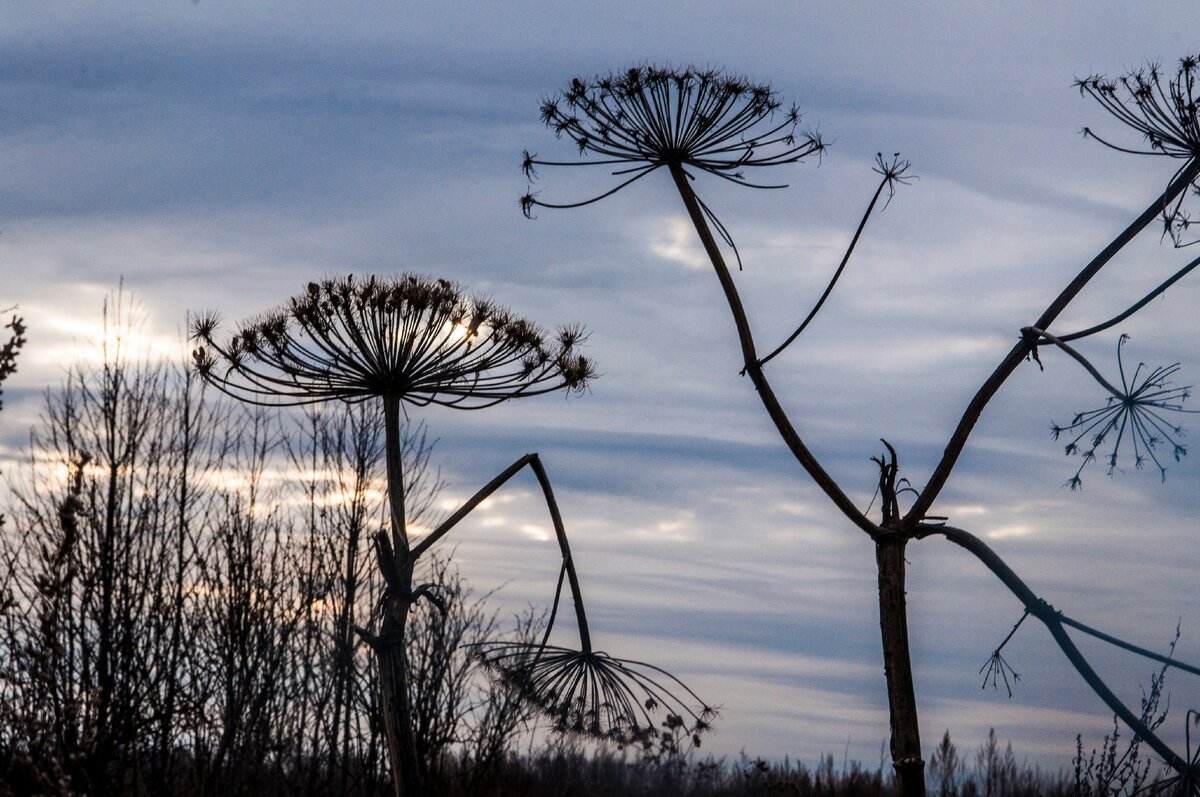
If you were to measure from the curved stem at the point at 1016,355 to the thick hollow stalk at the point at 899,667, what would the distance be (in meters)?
0.21

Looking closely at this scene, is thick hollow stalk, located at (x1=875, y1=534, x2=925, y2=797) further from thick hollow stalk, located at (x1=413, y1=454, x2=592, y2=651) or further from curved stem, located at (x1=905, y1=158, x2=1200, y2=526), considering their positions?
thick hollow stalk, located at (x1=413, y1=454, x2=592, y2=651)

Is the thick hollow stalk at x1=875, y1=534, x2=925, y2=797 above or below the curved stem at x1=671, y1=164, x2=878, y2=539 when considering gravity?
below

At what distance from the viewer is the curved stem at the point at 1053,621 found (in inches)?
175

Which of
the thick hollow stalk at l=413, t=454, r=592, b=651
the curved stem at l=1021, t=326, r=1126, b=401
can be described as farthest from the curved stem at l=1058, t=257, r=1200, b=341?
the thick hollow stalk at l=413, t=454, r=592, b=651

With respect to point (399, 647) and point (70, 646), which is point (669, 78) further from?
point (70, 646)

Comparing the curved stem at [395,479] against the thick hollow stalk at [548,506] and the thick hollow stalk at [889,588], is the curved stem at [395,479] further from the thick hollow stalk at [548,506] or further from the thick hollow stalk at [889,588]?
the thick hollow stalk at [889,588]

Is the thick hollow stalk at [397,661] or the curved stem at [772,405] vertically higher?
the curved stem at [772,405]

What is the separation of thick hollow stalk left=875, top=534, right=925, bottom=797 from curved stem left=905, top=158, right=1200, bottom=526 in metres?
0.21

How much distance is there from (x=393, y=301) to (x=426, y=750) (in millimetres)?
10951

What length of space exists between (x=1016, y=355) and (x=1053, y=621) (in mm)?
1585

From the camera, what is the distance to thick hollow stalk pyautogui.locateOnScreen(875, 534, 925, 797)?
5.91 m

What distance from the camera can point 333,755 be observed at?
18547mm

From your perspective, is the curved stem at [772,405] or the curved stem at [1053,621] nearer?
the curved stem at [1053,621]

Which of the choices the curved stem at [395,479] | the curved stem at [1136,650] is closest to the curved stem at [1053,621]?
the curved stem at [1136,650]
